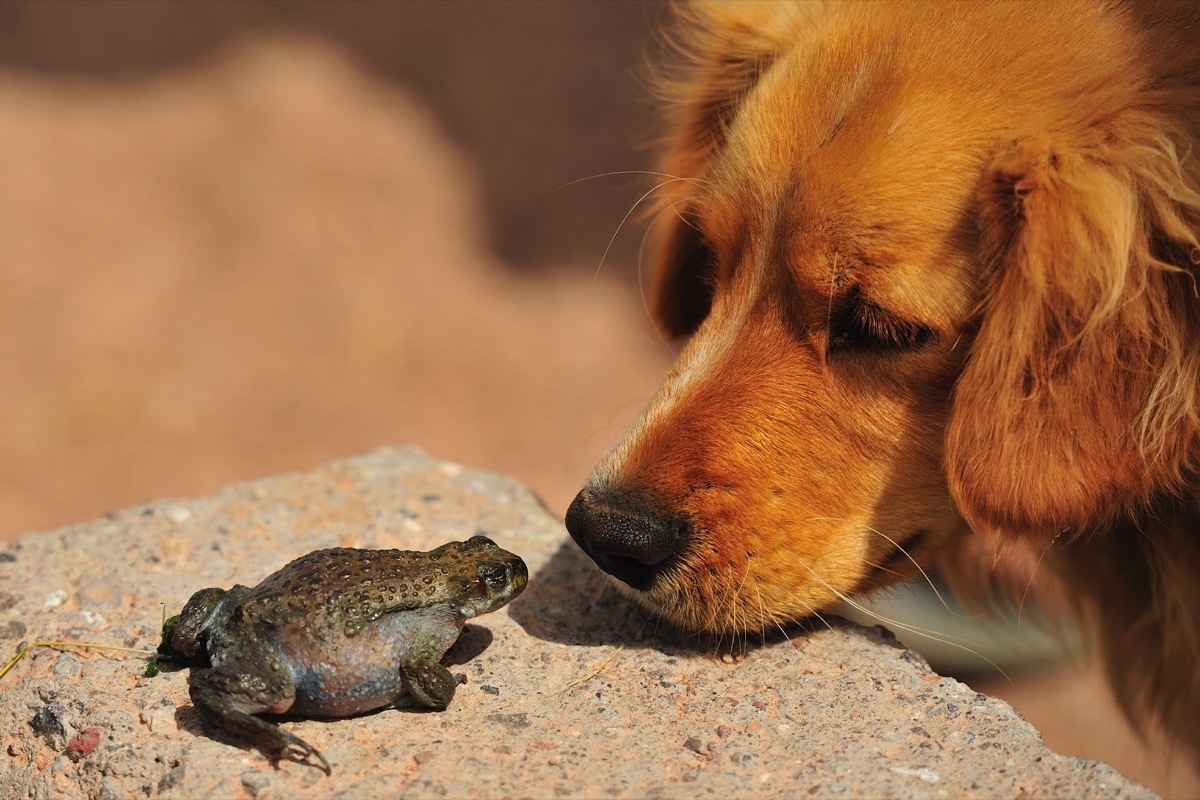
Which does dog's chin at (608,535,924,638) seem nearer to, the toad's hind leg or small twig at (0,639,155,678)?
the toad's hind leg

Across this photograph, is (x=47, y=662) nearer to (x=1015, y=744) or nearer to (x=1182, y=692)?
(x=1015, y=744)

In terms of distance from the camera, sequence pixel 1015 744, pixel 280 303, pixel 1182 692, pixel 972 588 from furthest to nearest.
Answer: pixel 280 303, pixel 972 588, pixel 1182 692, pixel 1015 744

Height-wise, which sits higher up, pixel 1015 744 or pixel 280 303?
pixel 1015 744

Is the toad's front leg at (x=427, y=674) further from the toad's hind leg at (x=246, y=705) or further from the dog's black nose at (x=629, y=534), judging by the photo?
the dog's black nose at (x=629, y=534)

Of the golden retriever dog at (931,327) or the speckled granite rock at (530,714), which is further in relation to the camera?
the golden retriever dog at (931,327)

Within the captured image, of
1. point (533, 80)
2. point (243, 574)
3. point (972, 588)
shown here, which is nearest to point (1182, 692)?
point (972, 588)

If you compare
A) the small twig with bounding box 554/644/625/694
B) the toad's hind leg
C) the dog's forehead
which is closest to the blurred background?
the dog's forehead

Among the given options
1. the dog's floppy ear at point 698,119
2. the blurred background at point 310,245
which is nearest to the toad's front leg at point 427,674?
the dog's floppy ear at point 698,119

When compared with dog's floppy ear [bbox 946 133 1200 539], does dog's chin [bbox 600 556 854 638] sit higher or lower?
lower
